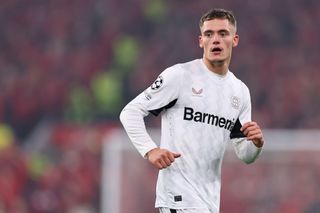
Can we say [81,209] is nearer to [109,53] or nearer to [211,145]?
[109,53]

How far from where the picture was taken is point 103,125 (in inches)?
581

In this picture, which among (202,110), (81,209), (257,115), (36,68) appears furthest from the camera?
(36,68)

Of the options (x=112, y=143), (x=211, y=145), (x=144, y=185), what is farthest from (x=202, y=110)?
(x=112, y=143)

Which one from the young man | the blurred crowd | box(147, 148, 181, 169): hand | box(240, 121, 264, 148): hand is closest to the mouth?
the young man

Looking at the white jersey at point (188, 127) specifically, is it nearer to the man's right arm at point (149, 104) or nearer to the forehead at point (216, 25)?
the man's right arm at point (149, 104)

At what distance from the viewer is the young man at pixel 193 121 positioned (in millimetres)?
5367

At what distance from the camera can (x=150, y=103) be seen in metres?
5.38

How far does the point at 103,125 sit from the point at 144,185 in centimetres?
313

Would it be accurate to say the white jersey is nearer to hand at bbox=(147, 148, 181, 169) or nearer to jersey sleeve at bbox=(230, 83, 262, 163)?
jersey sleeve at bbox=(230, 83, 262, 163)

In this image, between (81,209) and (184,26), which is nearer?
(81,209)

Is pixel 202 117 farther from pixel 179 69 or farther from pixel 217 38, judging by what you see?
pixel 217 38

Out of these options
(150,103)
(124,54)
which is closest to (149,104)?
(150,103)

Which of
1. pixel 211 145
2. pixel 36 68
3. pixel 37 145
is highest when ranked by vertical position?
pixel 36 68

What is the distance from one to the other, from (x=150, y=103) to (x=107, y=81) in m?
11.4
